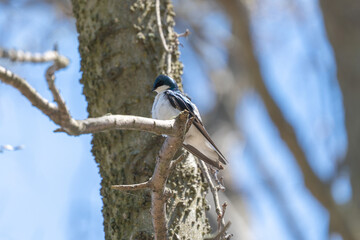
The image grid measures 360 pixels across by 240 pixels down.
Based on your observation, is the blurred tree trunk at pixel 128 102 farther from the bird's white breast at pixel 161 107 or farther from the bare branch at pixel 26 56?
the bare branch at pixel 26 56

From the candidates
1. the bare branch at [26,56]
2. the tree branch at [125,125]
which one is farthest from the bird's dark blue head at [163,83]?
the tree branch at [125,125]

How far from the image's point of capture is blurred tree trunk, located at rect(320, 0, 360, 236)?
5.66m

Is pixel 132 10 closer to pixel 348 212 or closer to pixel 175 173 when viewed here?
pixel 175 173

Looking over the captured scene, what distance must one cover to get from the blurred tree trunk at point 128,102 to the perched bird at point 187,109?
94 millimetres

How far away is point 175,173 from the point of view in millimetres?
3133

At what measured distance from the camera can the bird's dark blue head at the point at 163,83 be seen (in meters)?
3.35

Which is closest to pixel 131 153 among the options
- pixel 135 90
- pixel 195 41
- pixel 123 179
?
pixel 123 179

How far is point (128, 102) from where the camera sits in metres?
3.35

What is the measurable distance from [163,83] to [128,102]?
0.27 m

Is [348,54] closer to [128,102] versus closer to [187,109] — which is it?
[187,109]

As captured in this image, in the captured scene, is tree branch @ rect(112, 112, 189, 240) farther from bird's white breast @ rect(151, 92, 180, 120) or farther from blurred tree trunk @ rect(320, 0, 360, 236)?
blurred tree trunk @ rect(320, 0, 360, 236)

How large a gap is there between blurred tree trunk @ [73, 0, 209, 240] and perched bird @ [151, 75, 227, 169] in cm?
9

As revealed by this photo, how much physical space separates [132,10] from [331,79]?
371 cm

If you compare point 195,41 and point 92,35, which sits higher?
point 195,41
